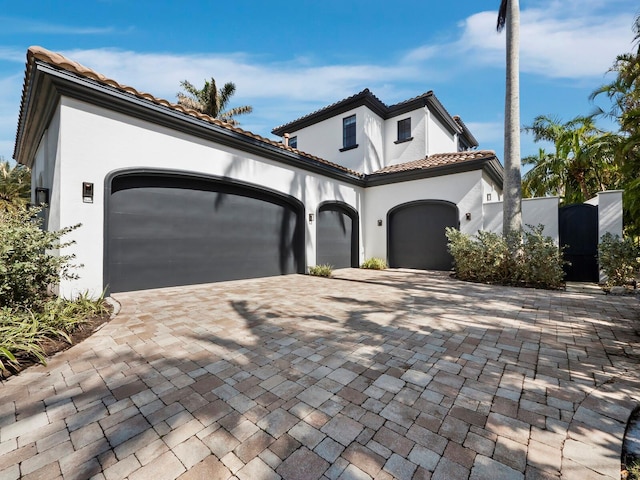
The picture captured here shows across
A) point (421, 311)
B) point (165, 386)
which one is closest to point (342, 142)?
point (421, 311)

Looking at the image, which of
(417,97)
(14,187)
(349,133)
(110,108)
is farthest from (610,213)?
(14,187)

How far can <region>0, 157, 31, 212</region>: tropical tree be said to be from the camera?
14.6m

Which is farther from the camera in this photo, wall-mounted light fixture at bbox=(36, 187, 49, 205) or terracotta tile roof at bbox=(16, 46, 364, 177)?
wall-mounted light fixture at bbox=(36, 187, 49, 205)

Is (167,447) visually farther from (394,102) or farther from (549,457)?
(394,102)

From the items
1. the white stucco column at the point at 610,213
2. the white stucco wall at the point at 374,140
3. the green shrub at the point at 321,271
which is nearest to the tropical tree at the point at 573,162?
the white stucco wall at the point at 374,140

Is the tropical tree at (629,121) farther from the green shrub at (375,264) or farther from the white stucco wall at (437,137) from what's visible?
the green shrub at (375,264)

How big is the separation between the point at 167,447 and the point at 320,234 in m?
8.74

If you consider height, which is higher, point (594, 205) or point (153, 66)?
point (153, 66)

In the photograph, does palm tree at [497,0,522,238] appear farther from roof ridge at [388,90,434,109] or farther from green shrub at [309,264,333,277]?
green shrub at [309,264,333,277]

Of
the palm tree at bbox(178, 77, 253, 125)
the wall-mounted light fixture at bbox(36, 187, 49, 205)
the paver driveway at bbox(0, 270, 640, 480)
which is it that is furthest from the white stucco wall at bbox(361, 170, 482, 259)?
the palm tree at bbox(178, 77, 253, 125)

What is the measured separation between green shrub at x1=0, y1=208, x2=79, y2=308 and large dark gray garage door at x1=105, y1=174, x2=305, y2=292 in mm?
1733

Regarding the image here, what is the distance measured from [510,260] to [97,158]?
998 cm

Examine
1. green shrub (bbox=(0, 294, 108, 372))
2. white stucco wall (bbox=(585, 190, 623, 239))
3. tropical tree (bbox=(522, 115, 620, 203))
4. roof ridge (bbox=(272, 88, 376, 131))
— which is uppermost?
roof ridge (bbox=(272, 88, 376, 131))

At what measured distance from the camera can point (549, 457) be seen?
1.66m
